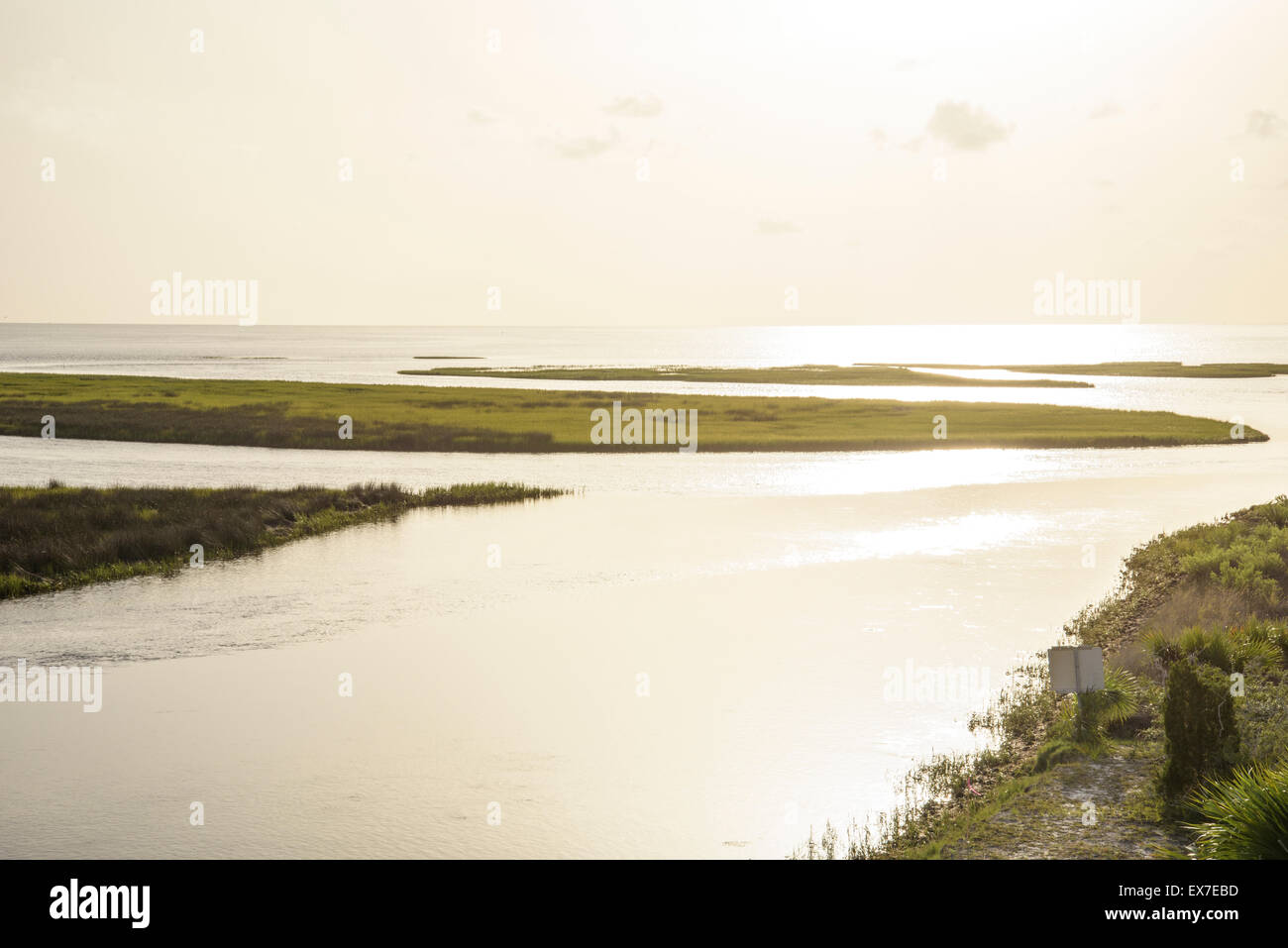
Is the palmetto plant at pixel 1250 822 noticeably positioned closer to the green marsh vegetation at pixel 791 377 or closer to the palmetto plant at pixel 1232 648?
the palmetto plant at pixel 1232 648

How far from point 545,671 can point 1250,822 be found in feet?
47.3

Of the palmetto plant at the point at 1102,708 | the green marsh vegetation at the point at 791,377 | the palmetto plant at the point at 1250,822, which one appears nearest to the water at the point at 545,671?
the palmetto plant at the point at 1102,708

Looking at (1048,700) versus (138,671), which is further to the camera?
(138,671)

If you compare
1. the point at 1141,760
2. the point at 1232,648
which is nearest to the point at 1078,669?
the point at 1141,760

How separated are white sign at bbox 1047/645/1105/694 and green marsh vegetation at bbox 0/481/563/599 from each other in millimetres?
26024

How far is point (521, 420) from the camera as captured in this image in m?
83.8

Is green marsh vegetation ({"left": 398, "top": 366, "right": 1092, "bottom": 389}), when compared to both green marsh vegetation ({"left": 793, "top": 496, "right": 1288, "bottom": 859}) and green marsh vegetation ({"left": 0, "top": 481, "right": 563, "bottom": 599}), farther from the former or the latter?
green marsh vegetation ({"left": 793, "top": 496, "right": 1288, "bottom": 859})

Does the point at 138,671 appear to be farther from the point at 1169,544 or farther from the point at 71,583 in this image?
the point at 1169,544

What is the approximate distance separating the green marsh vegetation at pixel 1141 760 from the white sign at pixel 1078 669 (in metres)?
0.93

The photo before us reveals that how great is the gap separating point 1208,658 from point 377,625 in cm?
1776

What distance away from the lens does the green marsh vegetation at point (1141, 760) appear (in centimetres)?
1200

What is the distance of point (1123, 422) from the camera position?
82.3 m

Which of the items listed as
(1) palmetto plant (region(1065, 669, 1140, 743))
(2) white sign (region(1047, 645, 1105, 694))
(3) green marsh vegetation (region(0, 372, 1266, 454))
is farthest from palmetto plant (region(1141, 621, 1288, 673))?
(3) green marsh vegetation (region(0, 372, 1266, 454))
